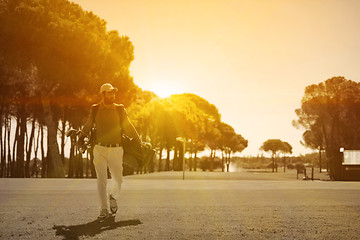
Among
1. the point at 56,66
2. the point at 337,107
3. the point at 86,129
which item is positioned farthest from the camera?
the point at 337,107

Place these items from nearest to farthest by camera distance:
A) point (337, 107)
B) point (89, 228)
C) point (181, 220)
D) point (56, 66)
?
point (89, 228) → point (181, 220) → point (56, 66) → point (337, 107)

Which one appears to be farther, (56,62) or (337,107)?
(337,107)

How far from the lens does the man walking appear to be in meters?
8.64

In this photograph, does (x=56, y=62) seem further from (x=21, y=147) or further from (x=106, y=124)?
(x=106, y=124)

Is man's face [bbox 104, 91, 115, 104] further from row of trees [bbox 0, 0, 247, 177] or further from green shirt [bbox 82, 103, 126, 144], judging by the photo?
row of trees [bbox 0, 0, 247, 177]

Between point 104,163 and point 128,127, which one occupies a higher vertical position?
point 128,127

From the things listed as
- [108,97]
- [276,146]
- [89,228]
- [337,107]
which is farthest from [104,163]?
[276,146]

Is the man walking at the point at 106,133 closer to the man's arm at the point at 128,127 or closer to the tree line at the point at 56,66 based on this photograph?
the man's arm at the point at 128,127

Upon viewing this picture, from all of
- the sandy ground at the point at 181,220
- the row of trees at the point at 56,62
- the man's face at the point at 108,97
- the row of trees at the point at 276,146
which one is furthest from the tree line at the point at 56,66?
the row of trees at the point at 276,146

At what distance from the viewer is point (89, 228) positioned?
8.05 metres

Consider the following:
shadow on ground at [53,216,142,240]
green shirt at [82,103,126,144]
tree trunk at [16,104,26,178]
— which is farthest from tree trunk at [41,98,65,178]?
green shirt at [82,103,126,144]

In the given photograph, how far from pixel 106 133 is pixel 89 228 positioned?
1442 millimetres

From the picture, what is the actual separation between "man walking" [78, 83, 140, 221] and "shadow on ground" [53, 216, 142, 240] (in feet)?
0.75

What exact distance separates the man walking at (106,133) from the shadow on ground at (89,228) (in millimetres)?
228
